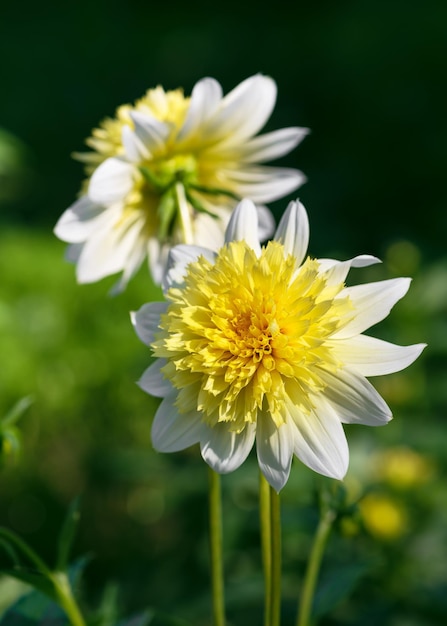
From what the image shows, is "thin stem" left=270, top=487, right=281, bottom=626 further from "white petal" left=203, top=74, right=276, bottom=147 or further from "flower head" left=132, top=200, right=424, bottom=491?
"white petal" left=203, top=74, right=276, bottom=147

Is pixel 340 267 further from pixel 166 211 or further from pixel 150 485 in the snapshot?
pixel 150 485

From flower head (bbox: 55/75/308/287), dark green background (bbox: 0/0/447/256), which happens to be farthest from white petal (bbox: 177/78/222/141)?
dark green background (bbox: 0/0/447/256)

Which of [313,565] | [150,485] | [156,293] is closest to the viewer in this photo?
[313,565]

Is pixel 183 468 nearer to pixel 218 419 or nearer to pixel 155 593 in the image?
pixel 155 593

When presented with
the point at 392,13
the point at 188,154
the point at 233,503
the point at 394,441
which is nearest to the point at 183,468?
the point at 233,503

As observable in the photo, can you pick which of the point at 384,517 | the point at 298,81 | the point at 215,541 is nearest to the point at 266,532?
the point at 215,541

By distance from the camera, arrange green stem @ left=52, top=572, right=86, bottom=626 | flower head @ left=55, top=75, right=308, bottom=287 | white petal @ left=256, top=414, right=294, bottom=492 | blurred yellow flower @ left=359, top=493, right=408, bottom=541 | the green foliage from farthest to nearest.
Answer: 1. blurred yellow flower @ left=359, top=493, right=408, bottom=541
2. the green foliage
3. flower head @ left=55, top=75, right=308, bottom=287
4. green stem @ left=52, top=572, right=86, bottom=626
5. white petal @ left=256, top=414, right=294, bottom=492

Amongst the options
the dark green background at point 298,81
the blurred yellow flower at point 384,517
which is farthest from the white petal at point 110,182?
the dark green background at point 298,81
